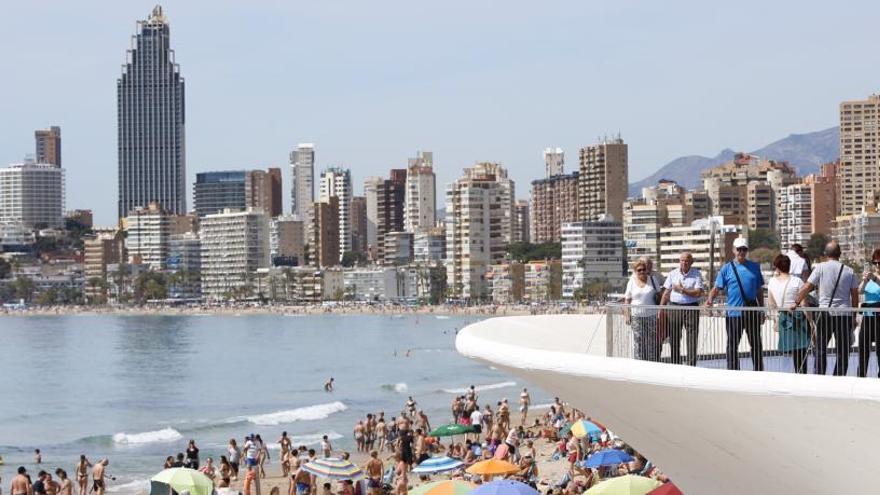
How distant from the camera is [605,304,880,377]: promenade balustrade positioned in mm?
10297

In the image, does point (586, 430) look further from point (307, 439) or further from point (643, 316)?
point (643, 316)

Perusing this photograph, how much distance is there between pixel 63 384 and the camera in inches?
3182

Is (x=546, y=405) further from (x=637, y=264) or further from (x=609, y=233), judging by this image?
(x=609, y=233)

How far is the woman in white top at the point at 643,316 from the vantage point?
11.7 m

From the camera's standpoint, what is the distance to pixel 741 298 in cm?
1137

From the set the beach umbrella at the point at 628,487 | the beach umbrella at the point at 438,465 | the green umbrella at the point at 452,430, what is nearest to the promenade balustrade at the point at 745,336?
the beach umbrella at the point at 628,487

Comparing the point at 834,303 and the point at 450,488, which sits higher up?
the point at 834,303

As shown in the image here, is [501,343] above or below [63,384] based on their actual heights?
above

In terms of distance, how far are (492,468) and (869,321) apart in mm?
14015

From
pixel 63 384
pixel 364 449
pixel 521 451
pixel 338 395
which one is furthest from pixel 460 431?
pixel 63 384

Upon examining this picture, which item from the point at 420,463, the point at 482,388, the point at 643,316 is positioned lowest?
the point at 482,388

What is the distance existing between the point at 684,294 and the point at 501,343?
166 cm

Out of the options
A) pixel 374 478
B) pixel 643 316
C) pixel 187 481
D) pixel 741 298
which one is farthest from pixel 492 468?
pixel 741 298

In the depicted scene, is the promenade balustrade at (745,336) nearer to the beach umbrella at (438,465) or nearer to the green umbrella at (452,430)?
the beach umbrella at (438,465)
